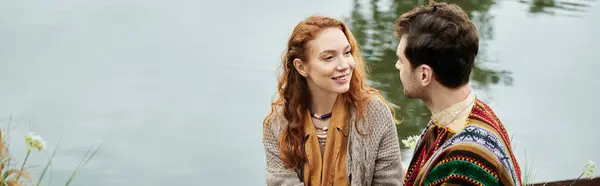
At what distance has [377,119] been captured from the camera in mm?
3982

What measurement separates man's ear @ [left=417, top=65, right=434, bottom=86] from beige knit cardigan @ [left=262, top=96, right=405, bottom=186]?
75 cm

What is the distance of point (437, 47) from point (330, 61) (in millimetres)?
755

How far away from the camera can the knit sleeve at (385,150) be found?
157 inches

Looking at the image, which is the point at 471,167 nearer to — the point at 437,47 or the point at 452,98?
the point at 452,98

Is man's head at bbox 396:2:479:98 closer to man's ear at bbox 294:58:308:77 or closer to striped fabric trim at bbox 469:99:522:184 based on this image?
striped fabric trim at bbox 469:99:522:184

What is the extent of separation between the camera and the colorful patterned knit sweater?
3.16 meters

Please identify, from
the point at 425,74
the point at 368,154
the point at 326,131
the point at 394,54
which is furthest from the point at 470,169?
the point at 394,54

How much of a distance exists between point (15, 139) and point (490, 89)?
3.10 meters

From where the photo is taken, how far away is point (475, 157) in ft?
10.4

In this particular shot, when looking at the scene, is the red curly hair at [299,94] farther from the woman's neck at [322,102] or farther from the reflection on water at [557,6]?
the reflection on water at [557,6]

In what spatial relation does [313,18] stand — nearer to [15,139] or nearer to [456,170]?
[456,170]

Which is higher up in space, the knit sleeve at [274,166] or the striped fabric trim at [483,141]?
the striped fabric trim at [483,141]

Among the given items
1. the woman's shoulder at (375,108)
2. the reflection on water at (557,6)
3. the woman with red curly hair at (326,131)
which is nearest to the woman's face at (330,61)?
the woman with red curly hair at (326,131)

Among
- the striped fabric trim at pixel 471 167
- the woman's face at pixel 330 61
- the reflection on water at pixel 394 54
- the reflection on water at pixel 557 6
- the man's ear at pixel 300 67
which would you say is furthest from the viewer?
the reflection on water at pixel 557 6
